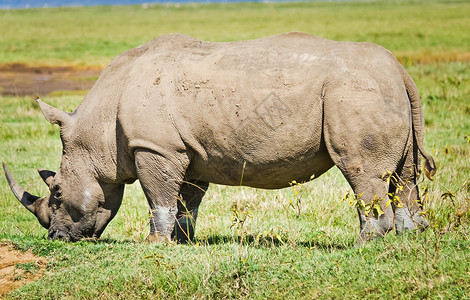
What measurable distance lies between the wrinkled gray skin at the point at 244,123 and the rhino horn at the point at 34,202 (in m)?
0.32

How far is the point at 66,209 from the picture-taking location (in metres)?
6.82

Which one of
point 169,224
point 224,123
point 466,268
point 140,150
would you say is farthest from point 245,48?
point 466,268

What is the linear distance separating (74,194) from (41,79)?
20951 millimetres

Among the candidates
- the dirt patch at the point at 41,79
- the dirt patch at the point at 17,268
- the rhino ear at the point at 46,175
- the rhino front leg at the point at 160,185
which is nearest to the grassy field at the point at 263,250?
the dirt patch at the point at 17,268

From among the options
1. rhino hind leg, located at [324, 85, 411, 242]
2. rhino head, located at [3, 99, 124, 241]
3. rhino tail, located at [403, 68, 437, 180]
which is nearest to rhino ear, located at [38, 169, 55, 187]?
rhino head, located at [3, 99, 124, 241]

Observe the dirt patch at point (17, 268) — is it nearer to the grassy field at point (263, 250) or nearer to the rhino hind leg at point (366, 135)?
the grassy field at point (263, 250)

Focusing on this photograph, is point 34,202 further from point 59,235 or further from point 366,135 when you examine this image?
point 366,135

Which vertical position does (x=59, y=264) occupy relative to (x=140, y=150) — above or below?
below

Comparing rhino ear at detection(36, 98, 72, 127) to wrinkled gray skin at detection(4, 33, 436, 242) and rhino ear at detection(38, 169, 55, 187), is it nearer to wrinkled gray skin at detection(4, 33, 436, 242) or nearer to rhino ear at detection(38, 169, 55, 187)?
wrinkled gray skin at detection(4, 33, 436, 242)

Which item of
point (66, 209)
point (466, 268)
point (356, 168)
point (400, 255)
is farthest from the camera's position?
point (66, 209)

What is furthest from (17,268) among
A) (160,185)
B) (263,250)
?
(263,250)

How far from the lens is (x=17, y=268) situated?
19.1ft

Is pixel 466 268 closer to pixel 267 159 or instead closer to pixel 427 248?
pixel 427 248

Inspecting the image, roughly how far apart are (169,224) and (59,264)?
1124mm
